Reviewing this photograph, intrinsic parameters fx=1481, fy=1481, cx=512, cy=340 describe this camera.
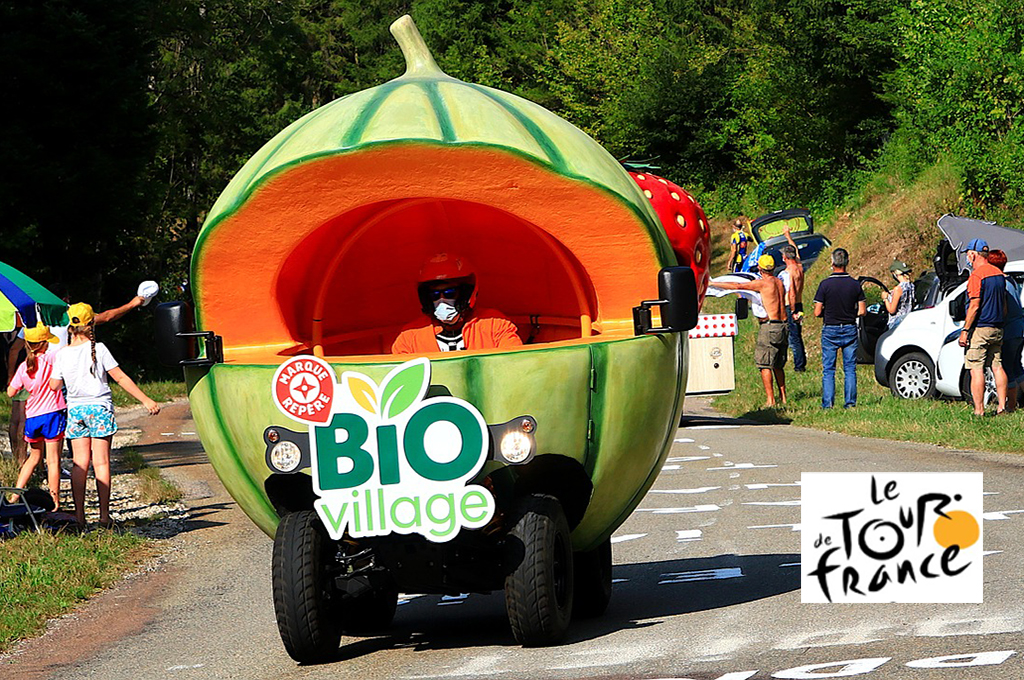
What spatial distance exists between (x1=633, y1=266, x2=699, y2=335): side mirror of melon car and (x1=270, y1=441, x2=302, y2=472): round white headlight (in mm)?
1713

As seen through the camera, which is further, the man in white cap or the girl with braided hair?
the man in white cap

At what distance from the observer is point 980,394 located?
50.5 feet

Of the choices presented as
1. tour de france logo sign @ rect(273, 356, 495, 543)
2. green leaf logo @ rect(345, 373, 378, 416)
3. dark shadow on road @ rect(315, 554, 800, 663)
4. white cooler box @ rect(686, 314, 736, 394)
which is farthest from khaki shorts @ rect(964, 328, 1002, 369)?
green leaf logo @ rect(345, 373, 378, 416)

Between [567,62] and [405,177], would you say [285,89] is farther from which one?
[405,177]

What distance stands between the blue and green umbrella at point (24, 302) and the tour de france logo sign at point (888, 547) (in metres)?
10.5

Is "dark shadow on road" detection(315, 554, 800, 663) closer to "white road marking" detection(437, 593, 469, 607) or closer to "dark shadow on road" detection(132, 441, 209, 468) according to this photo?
"white road marking" detection(437, 593, 469, 607)

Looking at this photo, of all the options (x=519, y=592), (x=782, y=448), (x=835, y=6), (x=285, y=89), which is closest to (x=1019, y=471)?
(x=782, y=448)

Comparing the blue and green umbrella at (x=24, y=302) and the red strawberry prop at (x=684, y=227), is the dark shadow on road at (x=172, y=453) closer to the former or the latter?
the blue and green umbrella at (x=24, y=302)

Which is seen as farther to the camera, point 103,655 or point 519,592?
point 103,655

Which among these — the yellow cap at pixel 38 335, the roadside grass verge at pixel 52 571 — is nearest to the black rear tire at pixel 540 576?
the roadside grass verge at pixel 52 571

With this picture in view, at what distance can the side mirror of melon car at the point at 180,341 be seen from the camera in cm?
698

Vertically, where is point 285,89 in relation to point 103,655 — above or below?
above

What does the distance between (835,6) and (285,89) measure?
24.1m

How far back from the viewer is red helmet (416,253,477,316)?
765 cm
